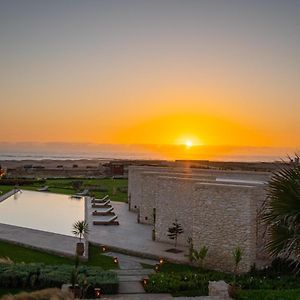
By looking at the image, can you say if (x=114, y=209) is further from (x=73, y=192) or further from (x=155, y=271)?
(x=155, y=271)

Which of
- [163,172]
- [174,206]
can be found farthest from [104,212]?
[174,206]

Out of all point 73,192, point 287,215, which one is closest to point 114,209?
point 73,192

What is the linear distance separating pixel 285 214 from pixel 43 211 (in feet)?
68.9

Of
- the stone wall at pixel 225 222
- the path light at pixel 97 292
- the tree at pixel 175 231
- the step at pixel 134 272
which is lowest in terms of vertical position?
the step at pixel 134 272

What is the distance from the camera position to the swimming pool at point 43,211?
21.2 meters

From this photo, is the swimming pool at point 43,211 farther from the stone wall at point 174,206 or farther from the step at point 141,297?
the step at point 141,297

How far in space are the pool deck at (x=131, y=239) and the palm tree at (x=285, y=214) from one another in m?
8.69

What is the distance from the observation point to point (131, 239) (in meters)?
18.7

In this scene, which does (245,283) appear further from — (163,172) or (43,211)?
(43,211)

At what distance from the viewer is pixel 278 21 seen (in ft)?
53.5

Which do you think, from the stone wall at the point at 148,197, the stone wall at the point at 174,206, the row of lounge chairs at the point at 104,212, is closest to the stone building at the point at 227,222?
the stone wall at the point at 174,206

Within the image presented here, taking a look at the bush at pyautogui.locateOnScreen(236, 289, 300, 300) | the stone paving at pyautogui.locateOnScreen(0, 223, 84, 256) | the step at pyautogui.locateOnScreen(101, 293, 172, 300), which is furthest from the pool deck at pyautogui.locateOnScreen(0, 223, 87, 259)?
the bush at pyautogui.locateOnScreen(236, 289, 300, 300)

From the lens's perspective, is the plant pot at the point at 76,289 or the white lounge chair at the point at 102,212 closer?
the plant pot at the point at 76,289

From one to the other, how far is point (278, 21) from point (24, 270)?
12052 millimetres
